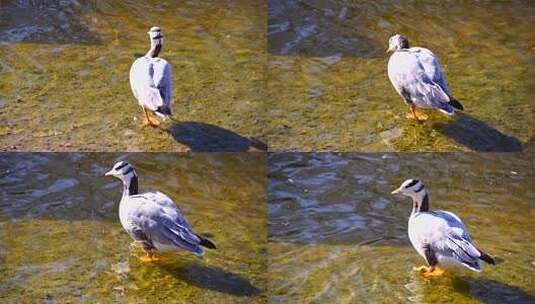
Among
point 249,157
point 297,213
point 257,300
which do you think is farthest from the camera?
point 249,157

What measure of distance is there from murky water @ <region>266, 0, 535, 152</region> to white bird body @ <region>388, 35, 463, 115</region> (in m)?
0.31

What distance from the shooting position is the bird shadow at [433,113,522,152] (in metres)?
8.27

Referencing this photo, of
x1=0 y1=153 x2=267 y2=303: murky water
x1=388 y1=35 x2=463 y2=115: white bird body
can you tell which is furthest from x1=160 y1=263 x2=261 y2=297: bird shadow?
x1=388 y1=35 x2=463 y2=115: white bird body

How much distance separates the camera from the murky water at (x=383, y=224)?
660cm

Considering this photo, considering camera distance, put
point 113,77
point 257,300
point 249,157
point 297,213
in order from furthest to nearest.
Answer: point 113,77 → point 249,157 → point 297,213 → point 257,300

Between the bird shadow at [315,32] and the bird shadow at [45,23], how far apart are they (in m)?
1.64

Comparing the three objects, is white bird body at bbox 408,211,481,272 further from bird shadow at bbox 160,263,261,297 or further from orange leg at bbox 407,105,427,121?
orange leg at bbox 407,105,427,121

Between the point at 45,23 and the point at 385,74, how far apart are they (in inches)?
125

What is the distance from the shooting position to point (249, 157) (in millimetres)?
8125

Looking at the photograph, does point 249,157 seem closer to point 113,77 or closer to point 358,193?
point 358,193

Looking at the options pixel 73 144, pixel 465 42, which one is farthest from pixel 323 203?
pixel 465 42

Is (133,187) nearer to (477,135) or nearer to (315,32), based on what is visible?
(477,135)

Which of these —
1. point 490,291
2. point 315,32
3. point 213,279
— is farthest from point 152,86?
point 490,291

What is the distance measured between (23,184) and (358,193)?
2364 millimetres
